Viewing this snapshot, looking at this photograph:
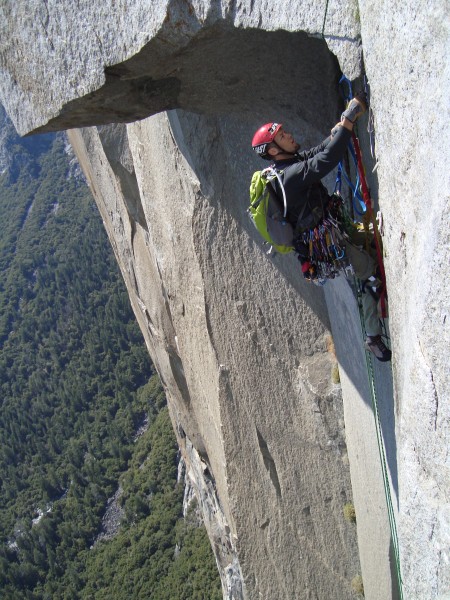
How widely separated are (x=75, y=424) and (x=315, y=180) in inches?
2262

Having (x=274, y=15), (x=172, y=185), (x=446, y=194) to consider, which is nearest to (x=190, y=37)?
(x=274, y=15)

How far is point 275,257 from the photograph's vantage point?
20.9ft

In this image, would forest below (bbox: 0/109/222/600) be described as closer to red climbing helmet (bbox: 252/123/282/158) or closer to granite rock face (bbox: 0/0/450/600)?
granite rock face (bbox: 0/0/450/600)

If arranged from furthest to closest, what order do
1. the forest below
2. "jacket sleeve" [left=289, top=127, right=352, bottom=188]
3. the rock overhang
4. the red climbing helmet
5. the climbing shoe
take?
1. the forest below
2. the climbing shoe
3. the rock overhang
4. the red climbing helmet
5. "jacket sleeve" [left=289, top=127, right=352, bottom=188]

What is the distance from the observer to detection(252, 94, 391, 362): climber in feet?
11.5

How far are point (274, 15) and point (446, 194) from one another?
5.83 feet

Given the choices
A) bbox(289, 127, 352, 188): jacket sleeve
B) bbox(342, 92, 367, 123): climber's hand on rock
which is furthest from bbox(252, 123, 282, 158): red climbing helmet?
bbox(342, 92, 367, 123): climber's hand on rock

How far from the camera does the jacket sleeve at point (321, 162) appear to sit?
347cm

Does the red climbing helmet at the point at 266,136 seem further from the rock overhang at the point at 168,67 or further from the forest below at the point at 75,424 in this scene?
the forest below at the point at 75,424

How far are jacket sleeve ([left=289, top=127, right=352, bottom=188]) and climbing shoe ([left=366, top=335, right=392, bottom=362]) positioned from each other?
135cm

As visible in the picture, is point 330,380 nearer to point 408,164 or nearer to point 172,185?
point 172,185

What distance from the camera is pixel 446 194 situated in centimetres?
239

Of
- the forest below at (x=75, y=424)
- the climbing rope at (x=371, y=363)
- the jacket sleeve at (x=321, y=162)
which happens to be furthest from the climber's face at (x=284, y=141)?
the forest below at (x=75, y=424)

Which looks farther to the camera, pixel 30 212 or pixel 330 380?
pixel 30 212
